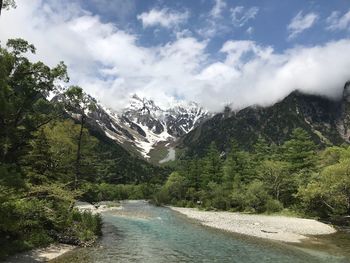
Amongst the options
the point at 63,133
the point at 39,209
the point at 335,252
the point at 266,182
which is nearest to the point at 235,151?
the point at 266,182

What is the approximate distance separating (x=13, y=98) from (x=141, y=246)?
18490 mm

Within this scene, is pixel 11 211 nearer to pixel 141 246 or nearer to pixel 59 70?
pixel 141 246

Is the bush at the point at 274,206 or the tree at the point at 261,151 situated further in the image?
the tree at the point at 261,151

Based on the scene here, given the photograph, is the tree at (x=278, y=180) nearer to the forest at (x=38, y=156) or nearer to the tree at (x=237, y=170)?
the tree at (x=237, y=170)

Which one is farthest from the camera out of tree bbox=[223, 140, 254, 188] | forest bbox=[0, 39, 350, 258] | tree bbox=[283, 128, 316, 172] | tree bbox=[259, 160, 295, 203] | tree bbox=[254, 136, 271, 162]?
tree bbox=[254, 136, 271, 162]

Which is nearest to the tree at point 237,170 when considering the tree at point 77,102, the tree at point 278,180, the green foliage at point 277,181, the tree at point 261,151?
the green foliage at point 277,181

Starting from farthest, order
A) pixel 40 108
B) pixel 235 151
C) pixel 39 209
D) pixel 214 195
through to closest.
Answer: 1. pixel 235 151
2. pixel 214 195
3. pixel 40 108
4. pixel 39 209

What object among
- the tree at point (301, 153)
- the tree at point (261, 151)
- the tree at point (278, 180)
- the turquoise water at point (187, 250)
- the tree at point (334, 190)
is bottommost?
the turquoise water at point (187, 250)

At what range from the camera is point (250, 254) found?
34656 mm

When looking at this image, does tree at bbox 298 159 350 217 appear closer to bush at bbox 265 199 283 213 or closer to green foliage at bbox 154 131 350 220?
green foliage at bbox 154 131 350 220

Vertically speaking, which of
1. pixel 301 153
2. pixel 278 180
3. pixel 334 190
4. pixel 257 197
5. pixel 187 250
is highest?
pixel 301 153

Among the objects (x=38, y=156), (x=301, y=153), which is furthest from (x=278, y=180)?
(x=38, y=156)

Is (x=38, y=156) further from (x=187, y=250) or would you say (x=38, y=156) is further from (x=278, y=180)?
(x=278, y=180)

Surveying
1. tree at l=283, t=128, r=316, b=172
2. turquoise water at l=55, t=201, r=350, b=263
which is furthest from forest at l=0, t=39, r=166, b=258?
tree at l=283, t=128, r=316, b=172
